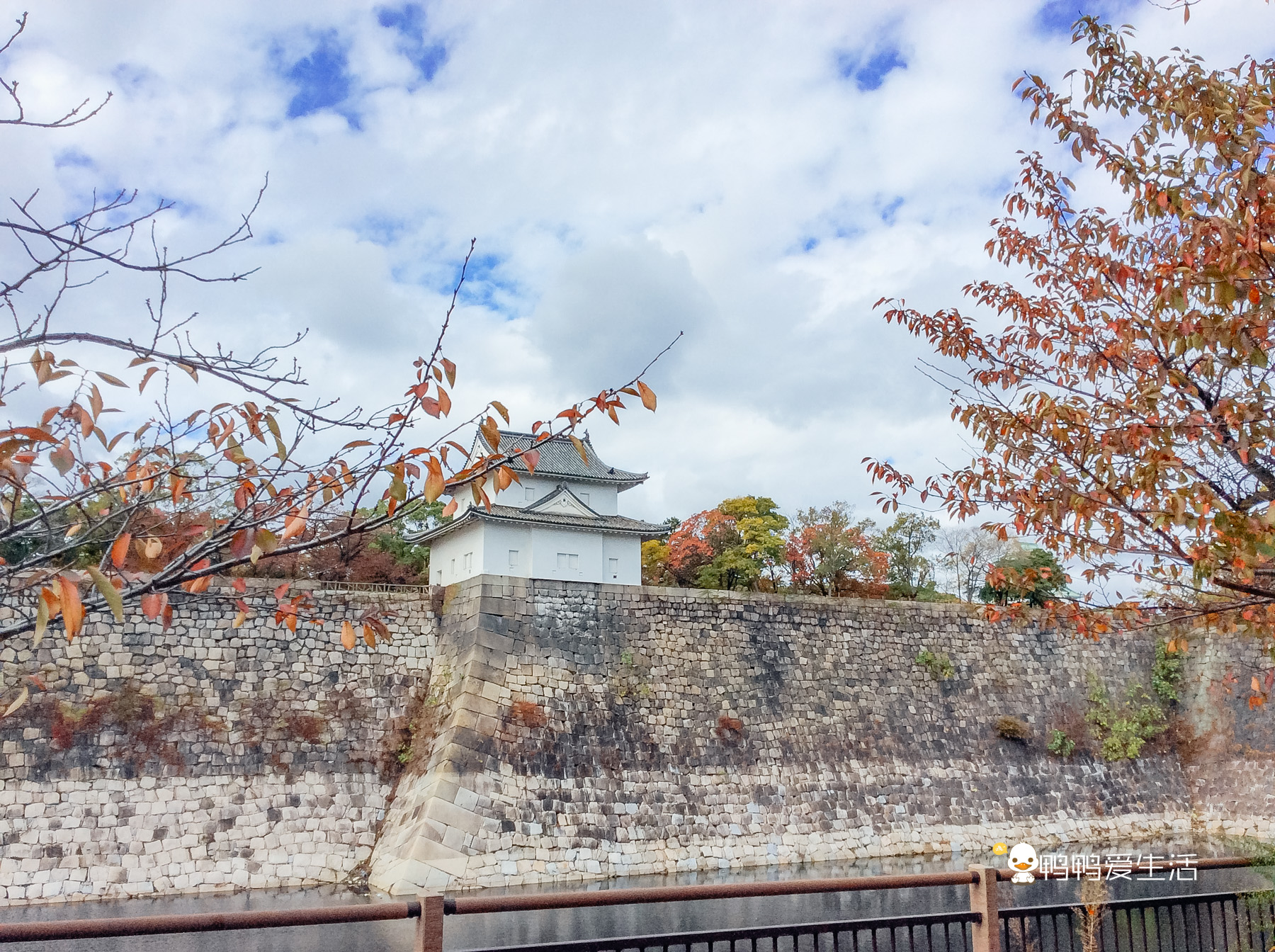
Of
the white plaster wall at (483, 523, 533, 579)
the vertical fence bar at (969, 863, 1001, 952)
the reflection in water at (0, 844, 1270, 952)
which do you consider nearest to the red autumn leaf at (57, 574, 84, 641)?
the vertical fence bar at (969, 863, 1001, 952)

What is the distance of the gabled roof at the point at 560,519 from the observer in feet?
61.4

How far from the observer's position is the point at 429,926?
135 inches

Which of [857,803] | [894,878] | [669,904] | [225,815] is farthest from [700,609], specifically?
[894,878]

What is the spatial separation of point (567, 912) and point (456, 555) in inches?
356

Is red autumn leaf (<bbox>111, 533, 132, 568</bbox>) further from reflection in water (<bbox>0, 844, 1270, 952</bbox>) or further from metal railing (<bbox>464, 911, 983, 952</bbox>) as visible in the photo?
reflection in water (<bbox>0, 844, 1270, 952</bbox>)

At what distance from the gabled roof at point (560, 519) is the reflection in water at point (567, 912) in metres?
7.62

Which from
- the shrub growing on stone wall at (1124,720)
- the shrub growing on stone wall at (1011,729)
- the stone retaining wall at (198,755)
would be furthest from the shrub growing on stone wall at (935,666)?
the stone retaining wall at (198,755)

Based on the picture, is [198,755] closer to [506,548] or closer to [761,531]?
[506,548]

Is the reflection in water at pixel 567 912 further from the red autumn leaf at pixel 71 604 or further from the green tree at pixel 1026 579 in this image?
the red autumn leaf at pixel 71 604

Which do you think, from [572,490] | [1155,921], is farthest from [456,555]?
[1155,921]

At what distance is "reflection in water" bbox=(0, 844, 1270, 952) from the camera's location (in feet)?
32.3

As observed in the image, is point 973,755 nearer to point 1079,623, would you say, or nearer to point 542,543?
point 542,543

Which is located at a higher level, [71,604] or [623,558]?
[623,558]

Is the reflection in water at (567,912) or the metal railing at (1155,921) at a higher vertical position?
the metal railing at (1155,921)
